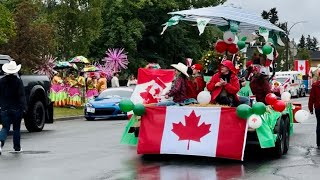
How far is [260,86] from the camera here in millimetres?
13500

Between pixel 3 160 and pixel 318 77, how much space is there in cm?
689

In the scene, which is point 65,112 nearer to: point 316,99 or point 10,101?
point 10,101

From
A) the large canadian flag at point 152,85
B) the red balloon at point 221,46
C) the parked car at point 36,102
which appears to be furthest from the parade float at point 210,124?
the parked car at point 36,102

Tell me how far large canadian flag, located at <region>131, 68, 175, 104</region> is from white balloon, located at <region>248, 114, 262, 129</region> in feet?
11.8

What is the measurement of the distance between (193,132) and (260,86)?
2.96m

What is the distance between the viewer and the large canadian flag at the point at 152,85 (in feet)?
46.4

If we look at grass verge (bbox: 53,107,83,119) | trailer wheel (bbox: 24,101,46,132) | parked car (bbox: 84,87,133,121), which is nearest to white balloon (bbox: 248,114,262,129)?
trailer wheel (bbox: 24,101,46,132)

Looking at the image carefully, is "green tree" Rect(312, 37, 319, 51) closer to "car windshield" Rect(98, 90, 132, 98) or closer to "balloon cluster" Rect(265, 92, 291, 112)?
"car windshield" Rect(98, 90, 132, 98)

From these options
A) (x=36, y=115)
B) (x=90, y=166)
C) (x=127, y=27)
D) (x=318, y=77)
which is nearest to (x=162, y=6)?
(x=127, y=27)

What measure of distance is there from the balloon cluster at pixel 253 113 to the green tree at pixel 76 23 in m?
28.1

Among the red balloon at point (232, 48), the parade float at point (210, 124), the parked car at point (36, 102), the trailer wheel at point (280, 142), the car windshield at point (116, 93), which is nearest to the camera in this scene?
the parade float at point (210, 124)

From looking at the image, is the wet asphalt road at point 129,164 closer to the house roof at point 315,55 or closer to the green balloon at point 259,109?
the green balloon at point 259,109

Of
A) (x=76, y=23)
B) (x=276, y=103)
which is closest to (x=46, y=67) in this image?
(x=76, y=23)

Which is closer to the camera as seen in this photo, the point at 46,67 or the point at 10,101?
the point at 10,101
